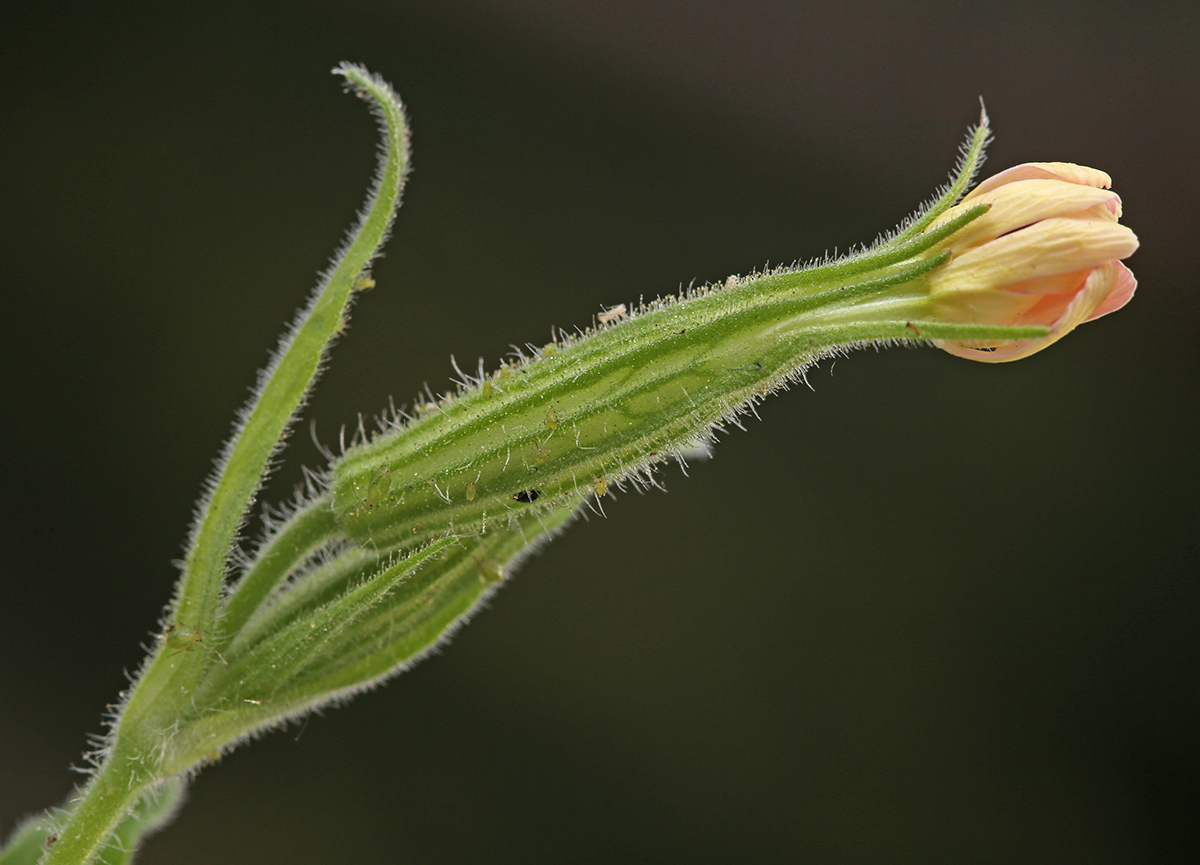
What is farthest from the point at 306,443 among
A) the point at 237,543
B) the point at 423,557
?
the point at 423,557

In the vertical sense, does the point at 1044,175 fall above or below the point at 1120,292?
above

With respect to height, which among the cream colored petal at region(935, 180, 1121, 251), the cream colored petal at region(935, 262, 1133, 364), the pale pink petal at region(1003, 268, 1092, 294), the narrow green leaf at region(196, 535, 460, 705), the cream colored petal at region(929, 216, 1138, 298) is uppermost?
the cream colored petal at region(935, 180, 1121, 251)

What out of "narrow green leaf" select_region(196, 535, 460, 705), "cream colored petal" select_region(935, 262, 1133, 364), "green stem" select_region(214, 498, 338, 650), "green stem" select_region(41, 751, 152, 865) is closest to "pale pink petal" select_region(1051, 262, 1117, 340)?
"cream colored petal" select_region(935, 262, 1133, 364)

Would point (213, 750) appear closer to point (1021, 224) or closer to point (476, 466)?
point (476, 466)

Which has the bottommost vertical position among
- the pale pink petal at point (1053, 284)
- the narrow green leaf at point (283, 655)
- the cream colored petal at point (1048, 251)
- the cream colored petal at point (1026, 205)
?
the narrow green leaf at point (283, 655)

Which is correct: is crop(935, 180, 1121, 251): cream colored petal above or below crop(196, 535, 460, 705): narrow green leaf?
above

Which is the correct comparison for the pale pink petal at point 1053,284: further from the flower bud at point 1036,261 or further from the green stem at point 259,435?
the green stem at point 259,435

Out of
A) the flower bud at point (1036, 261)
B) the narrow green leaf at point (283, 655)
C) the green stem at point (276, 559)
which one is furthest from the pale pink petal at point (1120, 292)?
the green stem at point (276, 559)

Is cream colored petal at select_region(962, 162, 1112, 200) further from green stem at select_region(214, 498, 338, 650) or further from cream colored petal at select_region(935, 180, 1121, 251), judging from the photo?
green stem at select_region(214, 498, 338, 650)

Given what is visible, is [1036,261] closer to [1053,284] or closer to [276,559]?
[1053,284]

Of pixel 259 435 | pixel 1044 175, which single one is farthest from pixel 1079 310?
pixel 259 435
